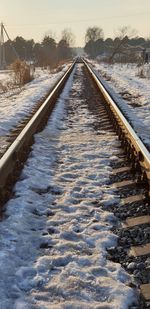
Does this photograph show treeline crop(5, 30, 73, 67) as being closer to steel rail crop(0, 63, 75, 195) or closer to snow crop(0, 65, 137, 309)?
steel rail crop(0, 63, 75, 195)

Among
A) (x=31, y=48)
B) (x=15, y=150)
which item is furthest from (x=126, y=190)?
(x=31, y=48)

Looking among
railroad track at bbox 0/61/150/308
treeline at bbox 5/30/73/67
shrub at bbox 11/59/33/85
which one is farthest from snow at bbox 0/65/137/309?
treeline at bbox 5/30/73/67

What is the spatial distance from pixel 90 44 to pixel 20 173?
5958 inches

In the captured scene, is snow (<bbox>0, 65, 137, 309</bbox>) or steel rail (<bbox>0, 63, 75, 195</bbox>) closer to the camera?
A: snow (<bbox>0, 65, 137, 309</bbox>)

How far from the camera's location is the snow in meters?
3.04

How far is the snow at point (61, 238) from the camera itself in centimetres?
304

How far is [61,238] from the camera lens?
3.88 meters

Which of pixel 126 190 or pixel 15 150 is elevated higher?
pixel 15 150

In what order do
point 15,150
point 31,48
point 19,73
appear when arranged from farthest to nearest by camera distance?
point 31,48 < point 19,73 < point 15,150

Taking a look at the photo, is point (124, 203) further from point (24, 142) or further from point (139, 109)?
point (139, 109)

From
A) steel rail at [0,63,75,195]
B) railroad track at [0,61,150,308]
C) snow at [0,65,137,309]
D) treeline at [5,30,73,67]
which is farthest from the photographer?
treeline at [5,30,73,67]

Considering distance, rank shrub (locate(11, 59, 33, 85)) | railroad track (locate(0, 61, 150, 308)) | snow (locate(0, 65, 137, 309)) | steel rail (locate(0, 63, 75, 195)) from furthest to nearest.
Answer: shrub (locate(11, 59, 33, 85)) < steel rail (locate(0, 63, 75, 195)) < railroad track (locate(0, 61, 150, 308)) < snow (locate(0, 65, 137, 309))

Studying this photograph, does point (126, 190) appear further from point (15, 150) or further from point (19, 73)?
point (19, 73)

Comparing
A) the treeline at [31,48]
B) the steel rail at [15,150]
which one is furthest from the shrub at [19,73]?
the treeline at [31,48]
